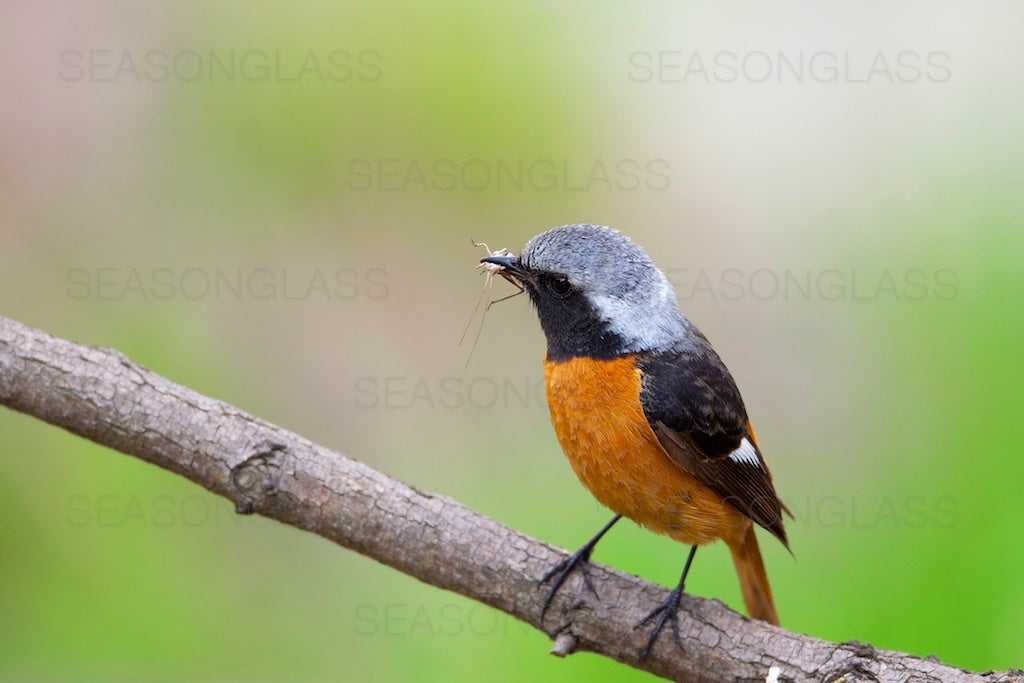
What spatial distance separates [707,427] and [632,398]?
1.00 feet

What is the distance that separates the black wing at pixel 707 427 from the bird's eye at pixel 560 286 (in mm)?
365

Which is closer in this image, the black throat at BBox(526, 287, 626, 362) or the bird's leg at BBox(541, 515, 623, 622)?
the bird's leg at BBox(541, 515, 623, 622)

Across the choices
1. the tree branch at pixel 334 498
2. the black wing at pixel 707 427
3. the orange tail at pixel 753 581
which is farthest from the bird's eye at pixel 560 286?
the orange tail at pixel 753 581

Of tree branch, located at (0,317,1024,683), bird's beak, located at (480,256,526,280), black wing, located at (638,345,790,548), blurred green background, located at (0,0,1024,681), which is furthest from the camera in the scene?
blurred green background, located at (0,0,1024,681)

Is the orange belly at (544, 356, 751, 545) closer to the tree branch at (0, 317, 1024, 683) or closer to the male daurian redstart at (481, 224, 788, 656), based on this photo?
the male daurian redstart at (481, 224, 788, 656)

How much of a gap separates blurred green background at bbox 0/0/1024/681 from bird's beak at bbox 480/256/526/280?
1770mm

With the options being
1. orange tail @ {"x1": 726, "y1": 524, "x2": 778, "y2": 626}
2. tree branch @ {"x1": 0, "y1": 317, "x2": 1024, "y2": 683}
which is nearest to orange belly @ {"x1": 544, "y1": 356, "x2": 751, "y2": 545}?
tree branch @ {"x1": 0, "y1": 317, "x2": 1024, "y2": 683}

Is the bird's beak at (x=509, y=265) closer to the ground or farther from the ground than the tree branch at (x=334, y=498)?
farther from the ground

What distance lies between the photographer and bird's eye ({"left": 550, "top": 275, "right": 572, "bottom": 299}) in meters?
3.63

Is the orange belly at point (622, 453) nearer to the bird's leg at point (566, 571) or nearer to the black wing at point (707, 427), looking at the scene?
the black wing at point (707, 427)

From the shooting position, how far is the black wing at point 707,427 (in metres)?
3.56

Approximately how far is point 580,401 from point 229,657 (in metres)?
2.60

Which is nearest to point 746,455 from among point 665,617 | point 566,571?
point 665,617

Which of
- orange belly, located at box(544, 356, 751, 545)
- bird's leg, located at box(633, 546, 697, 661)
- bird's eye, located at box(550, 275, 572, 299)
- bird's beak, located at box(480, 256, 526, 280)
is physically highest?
bird's beak, located at box(480, 256, 526, 280)
